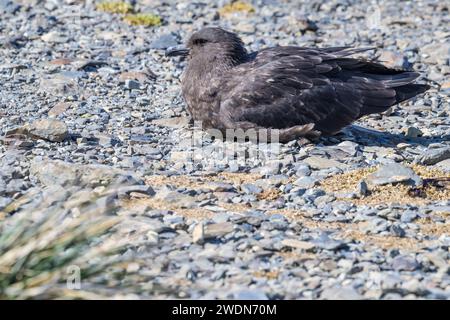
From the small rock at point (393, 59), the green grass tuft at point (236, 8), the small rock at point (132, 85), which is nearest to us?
the small rock at point (132, 85)

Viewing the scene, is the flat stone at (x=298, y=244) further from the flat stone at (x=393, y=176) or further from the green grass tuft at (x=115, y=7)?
the green grass tuft at (x=115, y=7)

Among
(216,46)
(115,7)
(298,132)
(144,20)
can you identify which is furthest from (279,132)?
(115,7)

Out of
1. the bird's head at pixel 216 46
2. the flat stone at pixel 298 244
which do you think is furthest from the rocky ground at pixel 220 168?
the bird's head at pixel 216 46

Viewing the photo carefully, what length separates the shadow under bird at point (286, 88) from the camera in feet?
28.7

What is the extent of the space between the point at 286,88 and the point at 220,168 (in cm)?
125

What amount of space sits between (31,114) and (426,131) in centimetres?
380

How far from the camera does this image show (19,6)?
42.9ft

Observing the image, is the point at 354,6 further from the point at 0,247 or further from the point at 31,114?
the point at 0,247

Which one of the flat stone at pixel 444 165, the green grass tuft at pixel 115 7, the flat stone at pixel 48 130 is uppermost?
the green grass tuft at pixel 115 7

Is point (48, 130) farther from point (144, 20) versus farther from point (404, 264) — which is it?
point (144, 20)

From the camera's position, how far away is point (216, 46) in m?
9.21

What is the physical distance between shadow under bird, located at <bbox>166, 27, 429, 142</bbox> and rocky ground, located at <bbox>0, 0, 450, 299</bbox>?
26 centimetres

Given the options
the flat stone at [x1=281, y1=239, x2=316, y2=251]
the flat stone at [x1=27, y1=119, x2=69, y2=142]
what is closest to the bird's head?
the flat stone at [x1=27, y1=119, x2=69, y2=142]

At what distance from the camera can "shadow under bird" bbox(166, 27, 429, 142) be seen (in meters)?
8.74
